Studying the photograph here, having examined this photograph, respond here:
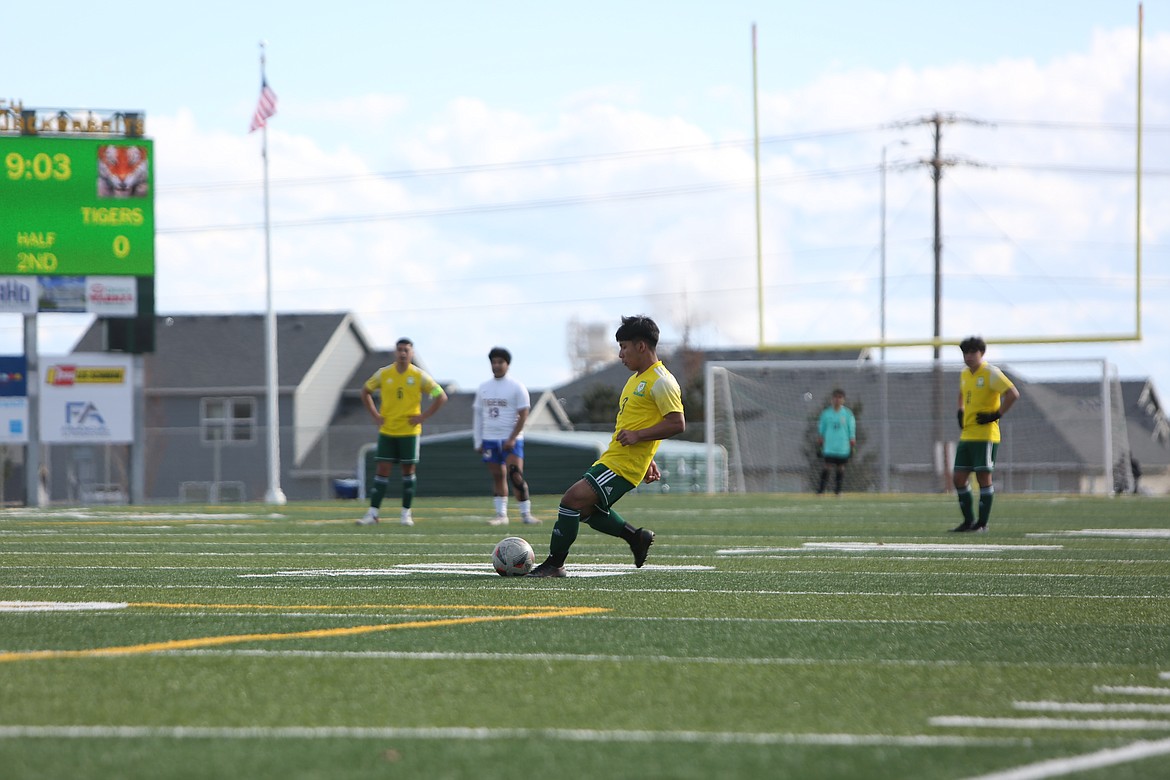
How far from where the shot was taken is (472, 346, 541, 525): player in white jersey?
17531mm

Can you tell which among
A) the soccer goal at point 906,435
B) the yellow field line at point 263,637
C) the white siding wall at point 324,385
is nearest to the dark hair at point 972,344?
the yellow field line at point 263,637

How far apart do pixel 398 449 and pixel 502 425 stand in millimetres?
1297

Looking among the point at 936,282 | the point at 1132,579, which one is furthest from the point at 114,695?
the point at 936,282

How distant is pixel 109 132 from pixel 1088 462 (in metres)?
22.9

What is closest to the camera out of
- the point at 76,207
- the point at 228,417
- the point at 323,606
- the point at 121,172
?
the point at 323,606

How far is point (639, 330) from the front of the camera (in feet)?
30.5

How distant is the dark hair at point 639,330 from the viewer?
9.29 metres

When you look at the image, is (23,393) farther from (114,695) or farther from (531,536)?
(114,695)

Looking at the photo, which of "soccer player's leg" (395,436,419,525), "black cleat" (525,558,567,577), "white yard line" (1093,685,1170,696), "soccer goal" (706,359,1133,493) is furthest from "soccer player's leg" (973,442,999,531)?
"soccer goal" (706,359,1133,493)

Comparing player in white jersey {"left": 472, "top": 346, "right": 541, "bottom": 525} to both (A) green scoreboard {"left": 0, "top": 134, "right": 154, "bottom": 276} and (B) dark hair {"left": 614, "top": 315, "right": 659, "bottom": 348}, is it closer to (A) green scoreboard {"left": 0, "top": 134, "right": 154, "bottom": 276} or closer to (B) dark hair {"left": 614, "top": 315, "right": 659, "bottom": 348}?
(B) dark hair {"left": 614, "top": 315, "right": 659, "bottom": 348}

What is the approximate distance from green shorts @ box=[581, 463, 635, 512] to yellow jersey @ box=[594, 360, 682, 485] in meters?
0.04

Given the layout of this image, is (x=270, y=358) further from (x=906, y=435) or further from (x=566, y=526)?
(x=566, y=526)

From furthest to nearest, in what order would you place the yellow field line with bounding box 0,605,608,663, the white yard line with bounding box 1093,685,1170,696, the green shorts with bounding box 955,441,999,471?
1. the green shorts with bounding box 955,441,999,471
2. the yellow field line with bounding box 0,605,608,663
3. the white yard line with bounding box 1093,685,1170,696

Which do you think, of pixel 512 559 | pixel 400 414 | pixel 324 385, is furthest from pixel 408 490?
pixel 324 385
